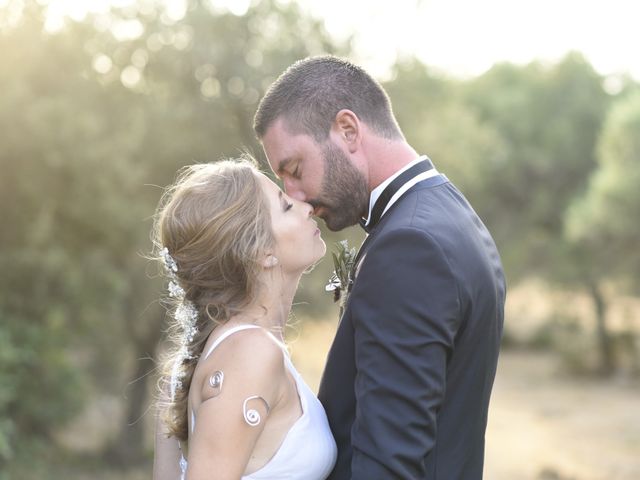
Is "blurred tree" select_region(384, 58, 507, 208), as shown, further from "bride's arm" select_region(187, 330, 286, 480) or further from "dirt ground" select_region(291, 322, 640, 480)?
"bride's arm" select_region(187, 330, 286, 480)

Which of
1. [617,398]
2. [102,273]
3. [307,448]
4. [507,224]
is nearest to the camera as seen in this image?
[307,448]

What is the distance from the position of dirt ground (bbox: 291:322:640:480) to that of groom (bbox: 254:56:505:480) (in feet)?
37.3

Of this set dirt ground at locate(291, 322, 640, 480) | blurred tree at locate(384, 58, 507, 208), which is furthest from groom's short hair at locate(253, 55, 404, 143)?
blurred tree at locate(384, 58, 507, 208)

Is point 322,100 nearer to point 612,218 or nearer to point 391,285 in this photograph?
point 391,285

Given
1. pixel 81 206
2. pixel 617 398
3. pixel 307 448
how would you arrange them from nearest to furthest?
pixel 307 448, pixel 81 206, pixel 617 398

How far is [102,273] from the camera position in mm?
12219

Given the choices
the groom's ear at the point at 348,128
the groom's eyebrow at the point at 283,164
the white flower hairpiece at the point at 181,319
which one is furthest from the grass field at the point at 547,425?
the groom's ear at the point at 348,128

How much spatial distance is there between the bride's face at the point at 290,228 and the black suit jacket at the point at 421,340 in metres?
0.29

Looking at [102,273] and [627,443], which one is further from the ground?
[102,273]

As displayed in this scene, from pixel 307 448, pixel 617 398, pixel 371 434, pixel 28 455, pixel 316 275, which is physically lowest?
pixel 617 398

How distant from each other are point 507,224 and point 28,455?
19516 millimetres

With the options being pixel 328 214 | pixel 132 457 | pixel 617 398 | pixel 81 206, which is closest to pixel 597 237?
pixel 617 398

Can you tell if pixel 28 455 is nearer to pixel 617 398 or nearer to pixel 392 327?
pixel 392 327

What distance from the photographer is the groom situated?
6.64ft
